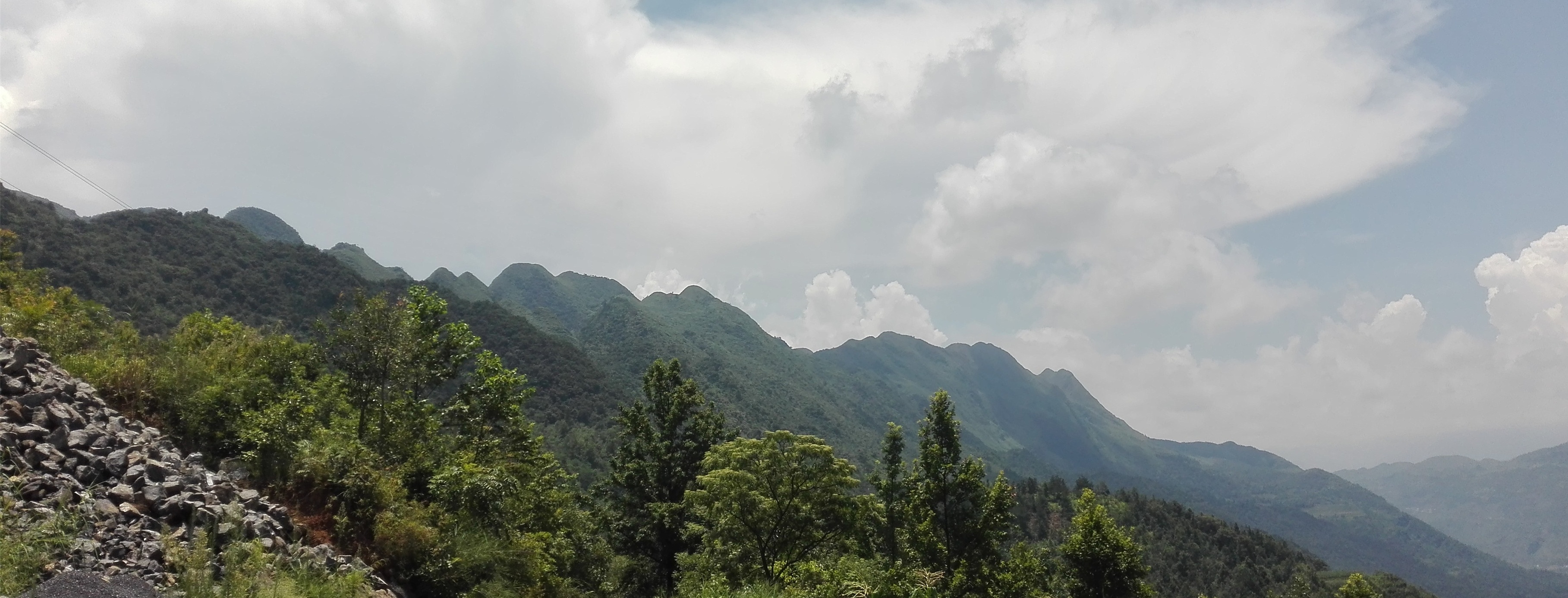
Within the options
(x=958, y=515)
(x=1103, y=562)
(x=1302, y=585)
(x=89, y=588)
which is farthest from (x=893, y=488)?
(x=1302, y=585)

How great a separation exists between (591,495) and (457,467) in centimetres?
2216

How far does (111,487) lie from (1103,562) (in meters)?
28.5

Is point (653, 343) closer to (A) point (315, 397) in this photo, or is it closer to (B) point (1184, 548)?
(B) point (1184, 548)

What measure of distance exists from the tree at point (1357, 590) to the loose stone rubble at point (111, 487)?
1822 inches

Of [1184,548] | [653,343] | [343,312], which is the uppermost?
[653,343]

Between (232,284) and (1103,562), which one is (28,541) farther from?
(232,284)

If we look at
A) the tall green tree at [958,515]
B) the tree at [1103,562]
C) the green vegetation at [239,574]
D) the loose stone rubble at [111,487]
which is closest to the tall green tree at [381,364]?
the loose stone rubble at [111,487]

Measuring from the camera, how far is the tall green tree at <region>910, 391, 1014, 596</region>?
2678 cm

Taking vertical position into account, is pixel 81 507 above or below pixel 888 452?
below

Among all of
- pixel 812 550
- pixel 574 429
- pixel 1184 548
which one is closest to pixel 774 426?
pixel 574 429

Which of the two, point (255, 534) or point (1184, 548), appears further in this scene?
point (1184, 548)

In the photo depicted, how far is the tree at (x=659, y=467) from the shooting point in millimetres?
35469

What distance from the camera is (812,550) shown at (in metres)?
27.2

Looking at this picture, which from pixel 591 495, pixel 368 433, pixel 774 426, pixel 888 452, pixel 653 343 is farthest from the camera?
pixel 653 343
